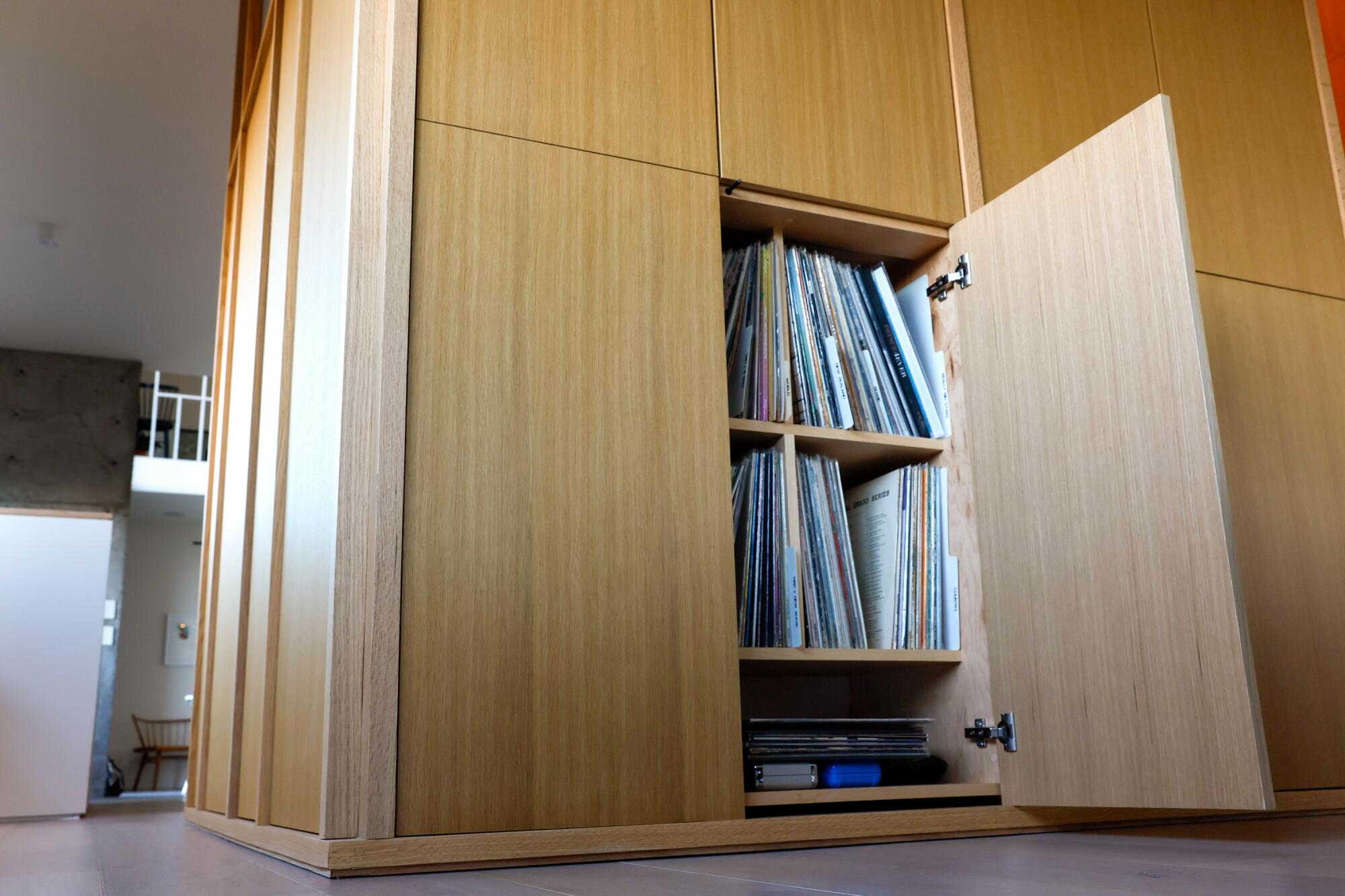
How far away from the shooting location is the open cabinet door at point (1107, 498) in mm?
1377

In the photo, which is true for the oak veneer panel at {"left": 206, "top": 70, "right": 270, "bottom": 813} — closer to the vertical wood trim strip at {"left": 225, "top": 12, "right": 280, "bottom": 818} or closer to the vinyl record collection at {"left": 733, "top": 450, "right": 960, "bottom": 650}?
the vertical wood trim strip at {"left": 225, "top": 12, "right": 280, "bottom": 818}

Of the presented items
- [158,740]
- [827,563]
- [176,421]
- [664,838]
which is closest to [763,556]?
[827,563]

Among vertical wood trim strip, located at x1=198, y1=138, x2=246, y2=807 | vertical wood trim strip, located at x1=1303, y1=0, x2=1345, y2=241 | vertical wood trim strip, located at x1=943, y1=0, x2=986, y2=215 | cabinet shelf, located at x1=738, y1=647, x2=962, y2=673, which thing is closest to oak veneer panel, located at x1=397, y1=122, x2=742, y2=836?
cabinet shelf, located at x1=738, y1=647, x2=962, y2=673

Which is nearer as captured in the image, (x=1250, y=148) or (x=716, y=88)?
(x=716, y=88)

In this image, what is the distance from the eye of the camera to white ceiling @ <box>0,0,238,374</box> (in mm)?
3879

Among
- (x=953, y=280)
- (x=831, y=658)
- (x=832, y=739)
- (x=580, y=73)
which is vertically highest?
(x=580, y=73)

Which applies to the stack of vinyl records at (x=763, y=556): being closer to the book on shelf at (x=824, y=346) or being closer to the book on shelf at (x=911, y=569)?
the book on shelf at (x=824, y=346)

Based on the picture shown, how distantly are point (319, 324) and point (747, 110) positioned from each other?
80 cm

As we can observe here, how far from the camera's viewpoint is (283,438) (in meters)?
1.92

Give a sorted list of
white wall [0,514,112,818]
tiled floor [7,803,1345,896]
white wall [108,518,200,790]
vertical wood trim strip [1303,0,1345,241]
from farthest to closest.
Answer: white wall [108,518,200,790], white wall [0,514,112,818], vertical wood trim strip [1303,0,1345,241], tiled floor [7,803,1345,896]

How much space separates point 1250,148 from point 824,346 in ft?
3.88

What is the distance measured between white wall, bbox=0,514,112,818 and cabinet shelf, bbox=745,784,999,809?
353cm

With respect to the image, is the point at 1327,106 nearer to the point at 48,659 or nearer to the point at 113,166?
the point at 48,659

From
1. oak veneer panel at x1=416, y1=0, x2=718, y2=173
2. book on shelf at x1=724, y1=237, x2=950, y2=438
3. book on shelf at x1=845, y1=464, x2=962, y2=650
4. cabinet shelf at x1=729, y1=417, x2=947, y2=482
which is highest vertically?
oak veneer panel at x1=416, y1=0, x2=718, y2=173
